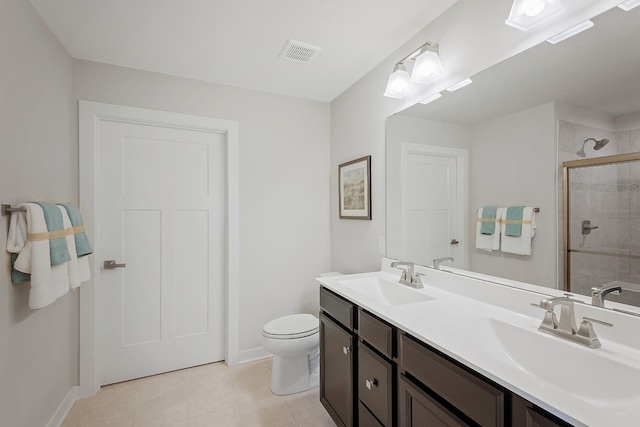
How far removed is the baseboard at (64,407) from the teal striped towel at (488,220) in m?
2.69

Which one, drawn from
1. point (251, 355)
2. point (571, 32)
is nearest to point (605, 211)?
point (571, 32)

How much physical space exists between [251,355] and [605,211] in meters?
2.58

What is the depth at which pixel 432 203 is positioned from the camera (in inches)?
72.4

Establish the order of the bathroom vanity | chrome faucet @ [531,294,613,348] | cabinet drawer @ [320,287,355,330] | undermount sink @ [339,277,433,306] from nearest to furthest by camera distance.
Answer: the bathroom vanity < chrome faucet @ [531,294,613,348] < cabinet drawer @ [320,287,355,330] < undermount sink @ [339,277,433,306]

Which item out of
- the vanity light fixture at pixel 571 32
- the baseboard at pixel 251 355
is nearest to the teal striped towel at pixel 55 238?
the baseboard at pixel 251 355

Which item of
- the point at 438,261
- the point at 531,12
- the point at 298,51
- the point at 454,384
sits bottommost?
the point at 454,384

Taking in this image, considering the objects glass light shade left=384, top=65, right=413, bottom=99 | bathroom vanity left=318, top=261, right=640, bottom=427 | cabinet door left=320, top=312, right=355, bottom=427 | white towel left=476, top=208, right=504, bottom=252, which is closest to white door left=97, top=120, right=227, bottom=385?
cabinet door left=320, top=312, right=355, bottom=427

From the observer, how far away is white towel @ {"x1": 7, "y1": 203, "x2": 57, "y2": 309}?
142cm

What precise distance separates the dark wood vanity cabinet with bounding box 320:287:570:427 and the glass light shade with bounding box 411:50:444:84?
4.35 feet

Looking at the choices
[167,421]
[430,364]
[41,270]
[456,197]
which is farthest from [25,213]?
[456,197]

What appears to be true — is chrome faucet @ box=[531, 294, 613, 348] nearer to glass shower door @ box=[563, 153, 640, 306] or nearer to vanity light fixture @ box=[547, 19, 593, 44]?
glass shower door @ box=[563, 153, 640, 306]

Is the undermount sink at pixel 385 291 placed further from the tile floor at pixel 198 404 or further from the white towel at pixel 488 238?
the tile floor at pixel 198 404

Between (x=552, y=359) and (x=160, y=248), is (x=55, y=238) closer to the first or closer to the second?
(x=160, y=248)

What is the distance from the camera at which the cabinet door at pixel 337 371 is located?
5.23ft
